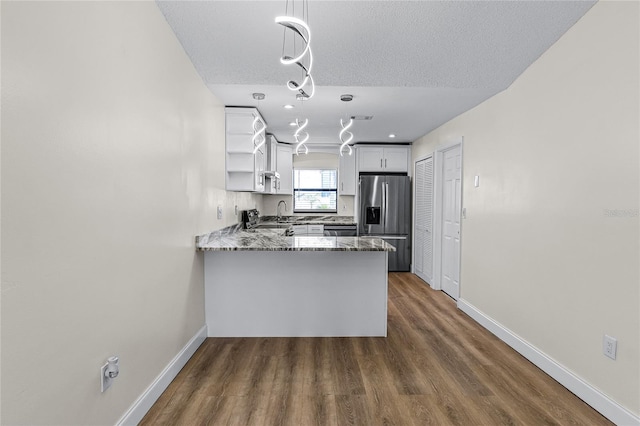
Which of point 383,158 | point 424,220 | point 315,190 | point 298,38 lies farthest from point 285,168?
point 298,38

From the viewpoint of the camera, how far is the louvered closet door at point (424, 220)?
5.09 meters

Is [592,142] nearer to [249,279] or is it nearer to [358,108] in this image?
[358,108]

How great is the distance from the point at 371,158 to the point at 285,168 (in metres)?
1.55

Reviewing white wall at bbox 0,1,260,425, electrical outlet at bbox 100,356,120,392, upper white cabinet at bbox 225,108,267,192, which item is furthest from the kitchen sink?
electrical outlet at bbox 100,356,120,392

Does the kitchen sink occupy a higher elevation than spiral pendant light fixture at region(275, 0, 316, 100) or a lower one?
lower

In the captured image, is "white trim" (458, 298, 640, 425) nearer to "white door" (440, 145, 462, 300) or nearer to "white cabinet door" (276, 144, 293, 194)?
"white door" (440, 145, 462, 300)

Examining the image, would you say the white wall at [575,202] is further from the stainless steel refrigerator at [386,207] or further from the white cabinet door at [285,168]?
the white cabinet door at [285,168]

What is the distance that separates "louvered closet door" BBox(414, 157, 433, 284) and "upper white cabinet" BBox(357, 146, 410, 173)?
1.39ft

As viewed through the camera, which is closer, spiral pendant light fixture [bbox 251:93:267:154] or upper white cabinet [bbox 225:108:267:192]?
spiral pendant light fixture [bbox 251:93:267:154]

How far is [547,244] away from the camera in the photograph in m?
2.56

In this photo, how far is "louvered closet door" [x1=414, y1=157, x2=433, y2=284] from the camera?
509cm

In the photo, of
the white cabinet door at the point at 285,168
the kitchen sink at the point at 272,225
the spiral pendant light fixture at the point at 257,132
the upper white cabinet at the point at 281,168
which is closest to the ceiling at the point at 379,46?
the spiral pendant light fixture at the point at 257,132

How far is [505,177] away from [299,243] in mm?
1992

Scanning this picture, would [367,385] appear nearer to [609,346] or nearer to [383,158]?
[609,346]
